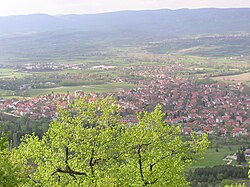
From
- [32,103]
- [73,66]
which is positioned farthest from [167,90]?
[73,66]

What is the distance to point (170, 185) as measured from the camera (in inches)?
569

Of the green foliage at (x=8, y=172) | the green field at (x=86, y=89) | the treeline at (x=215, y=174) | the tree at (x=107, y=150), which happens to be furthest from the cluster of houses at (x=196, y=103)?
the green foliage at (x=8, y=172)

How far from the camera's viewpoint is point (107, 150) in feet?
47.7

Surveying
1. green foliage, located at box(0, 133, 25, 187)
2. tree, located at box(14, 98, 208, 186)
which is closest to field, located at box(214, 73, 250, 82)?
tree, located at box(14, 98, 208, 186)

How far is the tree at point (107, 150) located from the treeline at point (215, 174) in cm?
2885

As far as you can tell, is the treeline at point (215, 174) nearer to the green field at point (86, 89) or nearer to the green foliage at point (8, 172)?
the green foliage at point (8, 172)

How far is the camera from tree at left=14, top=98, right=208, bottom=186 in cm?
1427

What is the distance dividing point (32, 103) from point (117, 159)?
223 feet

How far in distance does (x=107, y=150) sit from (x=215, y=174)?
33546 mm

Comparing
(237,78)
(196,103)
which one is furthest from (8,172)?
(237,78)

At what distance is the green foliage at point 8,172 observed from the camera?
37.9 ft

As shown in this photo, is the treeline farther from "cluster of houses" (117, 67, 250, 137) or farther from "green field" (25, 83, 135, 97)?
"green field" (25, 83, 135, 97)

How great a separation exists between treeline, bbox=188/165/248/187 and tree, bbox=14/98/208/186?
28849 millimetres

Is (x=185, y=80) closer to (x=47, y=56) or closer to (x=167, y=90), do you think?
(x=167, y=90)
